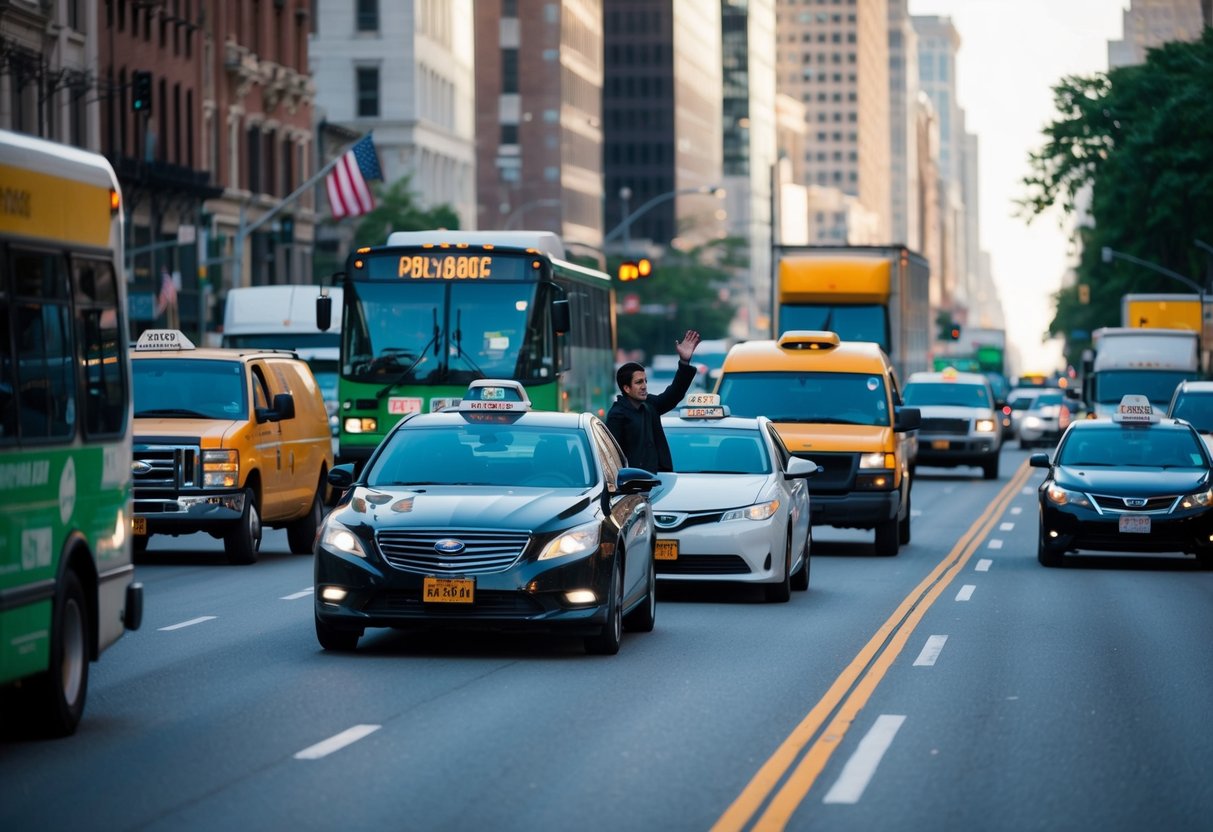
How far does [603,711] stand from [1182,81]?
67268 mm

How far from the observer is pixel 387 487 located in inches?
595

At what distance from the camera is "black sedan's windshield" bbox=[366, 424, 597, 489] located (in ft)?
50.2

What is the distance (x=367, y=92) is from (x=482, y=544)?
9162 cm

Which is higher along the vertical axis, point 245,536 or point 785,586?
point 245,536

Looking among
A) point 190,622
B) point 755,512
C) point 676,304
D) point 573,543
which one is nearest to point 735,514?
point 755,512

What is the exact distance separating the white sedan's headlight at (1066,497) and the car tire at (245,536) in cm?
776

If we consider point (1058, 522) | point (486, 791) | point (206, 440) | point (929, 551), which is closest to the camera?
point (486, 791)

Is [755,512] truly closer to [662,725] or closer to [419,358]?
[662,725]

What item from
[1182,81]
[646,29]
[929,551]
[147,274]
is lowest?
[929,551]

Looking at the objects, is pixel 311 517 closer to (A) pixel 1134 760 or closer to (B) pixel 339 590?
(B) pixel 339 590

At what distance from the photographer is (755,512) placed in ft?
63.3

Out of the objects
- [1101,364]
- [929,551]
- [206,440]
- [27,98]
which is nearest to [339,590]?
[206,440]

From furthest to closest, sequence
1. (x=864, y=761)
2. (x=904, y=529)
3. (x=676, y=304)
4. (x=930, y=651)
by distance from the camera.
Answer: (x=676, y=304), (x=904, y=529), (x=930, y=651), (x=864, y=761)

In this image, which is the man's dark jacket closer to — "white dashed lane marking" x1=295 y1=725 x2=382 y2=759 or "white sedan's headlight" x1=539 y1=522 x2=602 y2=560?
"white sedan's headlight" x1=539 y1=522 x2=602 y2=560
